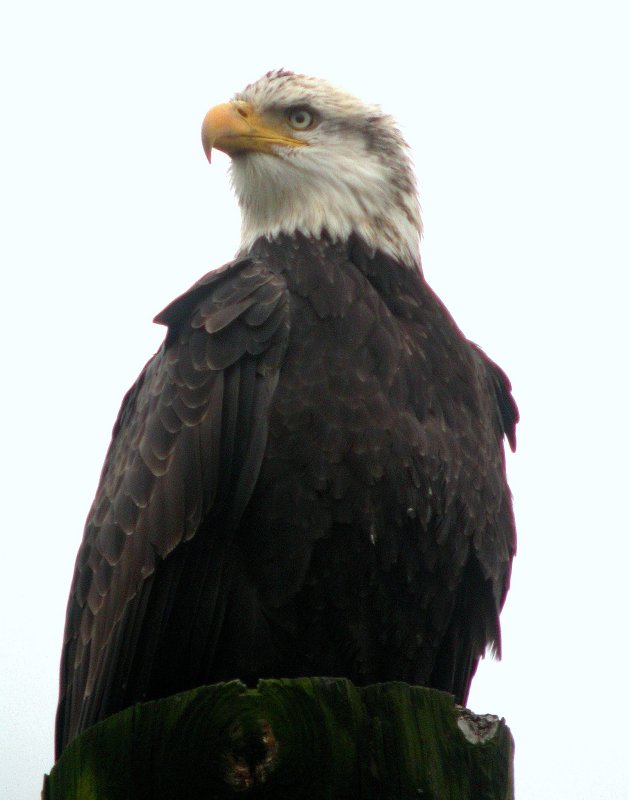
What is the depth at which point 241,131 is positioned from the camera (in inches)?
224

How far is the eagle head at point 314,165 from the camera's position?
559 cm

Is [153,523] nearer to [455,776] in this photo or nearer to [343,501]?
[343,501]

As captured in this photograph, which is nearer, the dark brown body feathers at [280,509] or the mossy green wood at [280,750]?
the mossy green wood at [280,750]

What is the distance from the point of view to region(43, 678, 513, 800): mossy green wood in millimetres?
2729

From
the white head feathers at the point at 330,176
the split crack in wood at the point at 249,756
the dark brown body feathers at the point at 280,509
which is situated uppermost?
the white head feathers at the point at 330,176

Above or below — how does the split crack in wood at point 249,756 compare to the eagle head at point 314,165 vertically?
below

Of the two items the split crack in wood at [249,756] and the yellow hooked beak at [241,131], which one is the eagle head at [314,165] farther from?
the split crack in wood at [249,756]

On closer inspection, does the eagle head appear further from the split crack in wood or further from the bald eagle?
the split crack in wood

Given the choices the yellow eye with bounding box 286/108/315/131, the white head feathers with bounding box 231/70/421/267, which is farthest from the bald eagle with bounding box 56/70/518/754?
the yellow eye with bounding box 286/108/315/131

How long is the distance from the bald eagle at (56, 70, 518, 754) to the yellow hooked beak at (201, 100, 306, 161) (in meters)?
0.83

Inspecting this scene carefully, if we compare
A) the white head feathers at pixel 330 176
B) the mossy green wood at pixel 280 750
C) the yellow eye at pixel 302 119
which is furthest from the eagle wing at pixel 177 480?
the mossy green wood at pixel 280 750

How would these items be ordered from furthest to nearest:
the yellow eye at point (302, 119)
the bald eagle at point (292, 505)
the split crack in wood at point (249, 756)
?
the yellow eye at point (302, 119) < the bald eagle at point (292, 505) < the split crack in wood at point (249, 756)

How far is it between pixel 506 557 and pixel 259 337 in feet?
4.87

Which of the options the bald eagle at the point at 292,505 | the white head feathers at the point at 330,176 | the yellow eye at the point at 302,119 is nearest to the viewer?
the bald eagle at the point at 292,505
